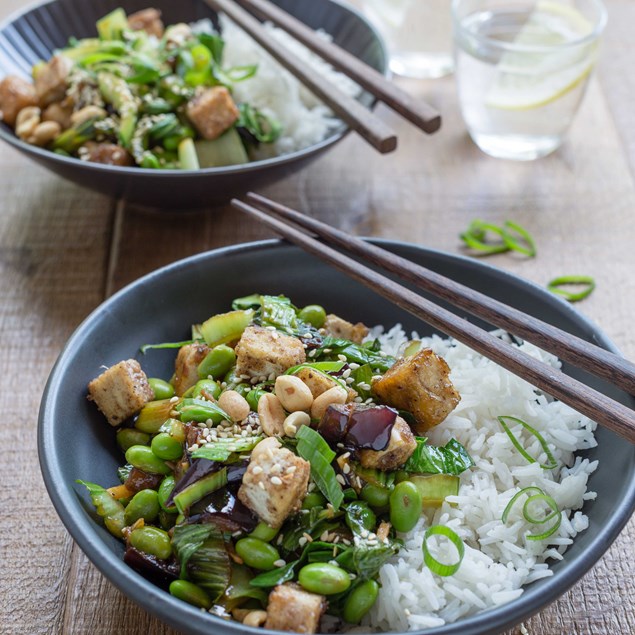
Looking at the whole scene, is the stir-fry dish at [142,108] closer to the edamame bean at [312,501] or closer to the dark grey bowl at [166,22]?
the dark grey bowl at [166,22]

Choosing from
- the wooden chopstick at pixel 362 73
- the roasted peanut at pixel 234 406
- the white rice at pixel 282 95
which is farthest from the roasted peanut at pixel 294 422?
the white rice at pixel 282 95

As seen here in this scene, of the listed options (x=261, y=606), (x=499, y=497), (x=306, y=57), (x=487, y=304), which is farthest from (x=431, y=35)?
(x=261, y=606)

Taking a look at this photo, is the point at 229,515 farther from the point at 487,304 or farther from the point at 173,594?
the point at 487,304

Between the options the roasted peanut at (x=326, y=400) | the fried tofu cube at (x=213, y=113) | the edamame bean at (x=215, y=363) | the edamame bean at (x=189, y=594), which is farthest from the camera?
the fried tofu cube at (x=213, y=113)

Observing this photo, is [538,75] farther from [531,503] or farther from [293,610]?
[293,610]

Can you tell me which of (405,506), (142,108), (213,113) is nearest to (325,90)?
(213,113)

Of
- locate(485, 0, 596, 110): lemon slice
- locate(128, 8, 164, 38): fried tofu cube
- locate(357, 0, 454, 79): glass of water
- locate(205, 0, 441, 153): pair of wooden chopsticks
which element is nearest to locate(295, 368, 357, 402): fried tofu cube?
locate(205, 0, 441, 153): pair of wooden chopsticks
